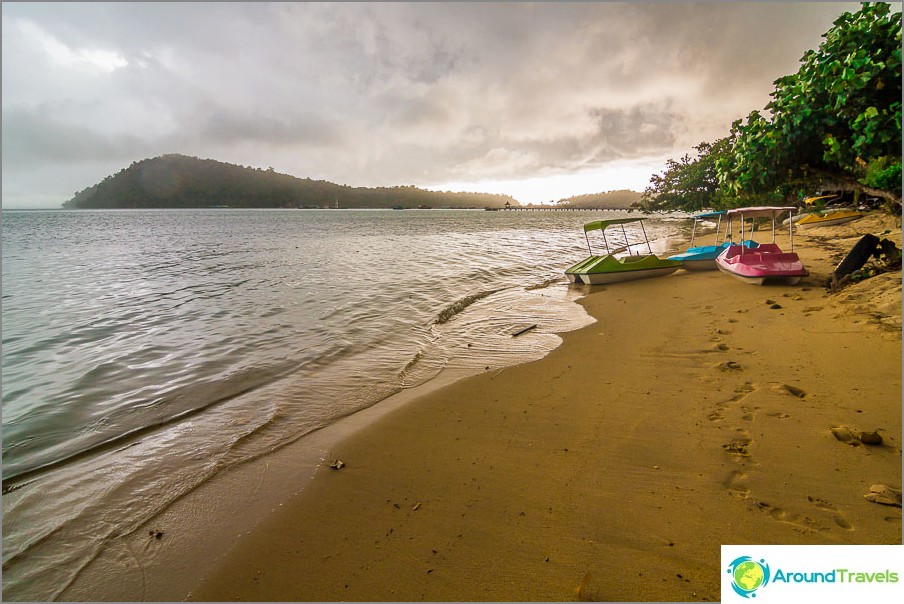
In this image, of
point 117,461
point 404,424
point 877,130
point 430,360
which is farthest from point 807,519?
point 117,461

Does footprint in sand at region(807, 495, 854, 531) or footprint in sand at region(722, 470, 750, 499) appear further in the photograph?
footprint in sand at region(722, 470, 750, 499)

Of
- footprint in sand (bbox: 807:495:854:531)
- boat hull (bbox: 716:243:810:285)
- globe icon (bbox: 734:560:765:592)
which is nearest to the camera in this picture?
globe icon (bbox: 734:560:765:592)

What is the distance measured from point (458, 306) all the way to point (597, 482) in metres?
9.69

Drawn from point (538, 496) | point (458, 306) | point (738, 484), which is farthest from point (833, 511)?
point (458, 306)

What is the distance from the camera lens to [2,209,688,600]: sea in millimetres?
4566

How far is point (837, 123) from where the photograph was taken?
8.27m

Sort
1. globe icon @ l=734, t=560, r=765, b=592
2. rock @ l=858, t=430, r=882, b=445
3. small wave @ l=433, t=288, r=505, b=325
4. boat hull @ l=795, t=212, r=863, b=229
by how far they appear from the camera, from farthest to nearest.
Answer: boat hull @ l=795, t=212, r=863, b=229 < small wave @ l=433, t=288, r=505, b=325 < rock @ l=858, t=430, r=882, b=445 < globe icon @ l=734, t=560, r=765, b=592

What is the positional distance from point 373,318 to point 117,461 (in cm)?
729

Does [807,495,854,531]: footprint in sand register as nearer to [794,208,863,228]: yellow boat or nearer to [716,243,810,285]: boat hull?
[716,243,810,285]: boat hull

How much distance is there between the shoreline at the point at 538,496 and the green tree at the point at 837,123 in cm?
396

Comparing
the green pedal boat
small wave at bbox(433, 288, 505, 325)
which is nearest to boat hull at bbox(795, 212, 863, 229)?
the green pedal boat

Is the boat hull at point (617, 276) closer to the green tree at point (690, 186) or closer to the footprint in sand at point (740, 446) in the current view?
the footprint in sand at point (740, 446)

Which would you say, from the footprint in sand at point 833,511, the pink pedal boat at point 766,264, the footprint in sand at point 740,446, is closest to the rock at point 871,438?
the footprint in sand at point 740,446

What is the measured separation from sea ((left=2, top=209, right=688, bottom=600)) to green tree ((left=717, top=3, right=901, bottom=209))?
5844mm
